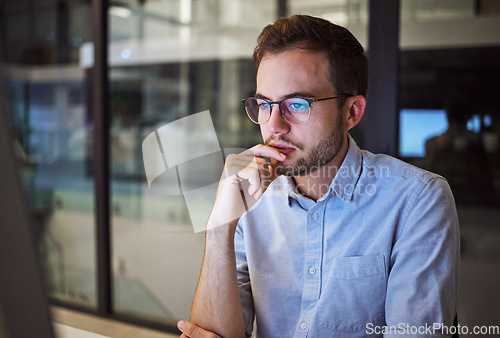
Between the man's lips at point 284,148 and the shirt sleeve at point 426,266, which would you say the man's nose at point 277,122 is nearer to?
the man's lips at point 284,148

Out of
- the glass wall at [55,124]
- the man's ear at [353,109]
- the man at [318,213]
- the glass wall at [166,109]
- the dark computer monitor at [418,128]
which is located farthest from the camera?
the glass wall at [55,124]

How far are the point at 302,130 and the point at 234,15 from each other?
1833 millimetres

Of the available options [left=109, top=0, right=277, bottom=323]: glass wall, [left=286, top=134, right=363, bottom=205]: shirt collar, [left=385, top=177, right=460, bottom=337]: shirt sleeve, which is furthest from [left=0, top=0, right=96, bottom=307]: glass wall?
[left=385, top=177, right=460, bottom=337]: shirt sleeve

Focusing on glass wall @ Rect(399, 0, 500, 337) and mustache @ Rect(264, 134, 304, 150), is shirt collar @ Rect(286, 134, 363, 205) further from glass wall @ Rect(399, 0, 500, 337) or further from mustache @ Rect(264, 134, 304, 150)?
glass wall @ Rect(399, 0, 500, 337)

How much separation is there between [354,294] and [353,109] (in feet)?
1.61

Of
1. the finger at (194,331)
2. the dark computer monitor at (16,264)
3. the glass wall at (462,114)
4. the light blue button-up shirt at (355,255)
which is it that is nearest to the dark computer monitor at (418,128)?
the glass wall at (462,114)

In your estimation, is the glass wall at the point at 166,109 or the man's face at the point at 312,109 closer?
the man's face at the point at 312,109

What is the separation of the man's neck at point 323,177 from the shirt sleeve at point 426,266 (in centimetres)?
24

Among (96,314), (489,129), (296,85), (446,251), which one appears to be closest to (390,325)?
(446,251)

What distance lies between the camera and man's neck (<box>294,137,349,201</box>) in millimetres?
1199

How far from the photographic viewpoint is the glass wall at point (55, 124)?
11.5 ft

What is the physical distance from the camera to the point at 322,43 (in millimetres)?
1105

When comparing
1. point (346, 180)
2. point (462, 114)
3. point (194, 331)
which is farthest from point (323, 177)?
point (462, 114)

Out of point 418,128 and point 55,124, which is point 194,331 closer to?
point 418,128
